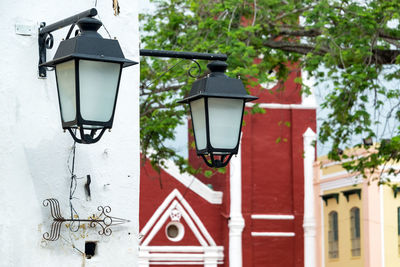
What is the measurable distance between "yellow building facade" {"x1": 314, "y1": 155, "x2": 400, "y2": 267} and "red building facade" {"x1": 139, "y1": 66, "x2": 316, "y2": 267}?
3.39 ft

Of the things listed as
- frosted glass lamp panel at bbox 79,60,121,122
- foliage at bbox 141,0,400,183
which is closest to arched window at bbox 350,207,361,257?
foliage at bbox 141,0,400,183

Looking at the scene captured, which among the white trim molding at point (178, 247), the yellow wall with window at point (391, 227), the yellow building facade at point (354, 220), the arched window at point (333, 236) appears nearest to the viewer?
the yellow wall with window at point (391, 227)

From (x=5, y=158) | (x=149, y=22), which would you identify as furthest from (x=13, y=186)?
(x=149, y=22)

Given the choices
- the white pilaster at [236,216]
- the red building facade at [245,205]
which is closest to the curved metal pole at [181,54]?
the red building facade at [245,205]

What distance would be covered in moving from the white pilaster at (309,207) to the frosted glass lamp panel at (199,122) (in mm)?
→ 21189

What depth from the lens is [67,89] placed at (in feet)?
14.6

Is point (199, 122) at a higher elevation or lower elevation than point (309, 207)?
lower

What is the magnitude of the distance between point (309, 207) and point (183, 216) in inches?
156

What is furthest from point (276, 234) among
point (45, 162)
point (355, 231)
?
point (45, 162)

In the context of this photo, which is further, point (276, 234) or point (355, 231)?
point (276, 234)

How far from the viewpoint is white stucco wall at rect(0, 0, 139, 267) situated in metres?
5.21

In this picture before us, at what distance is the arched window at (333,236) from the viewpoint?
27.1 meters

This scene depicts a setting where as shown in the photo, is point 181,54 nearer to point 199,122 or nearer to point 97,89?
point 199,122

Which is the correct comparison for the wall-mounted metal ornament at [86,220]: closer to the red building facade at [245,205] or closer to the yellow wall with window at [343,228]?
the red building facade at [245,205]
